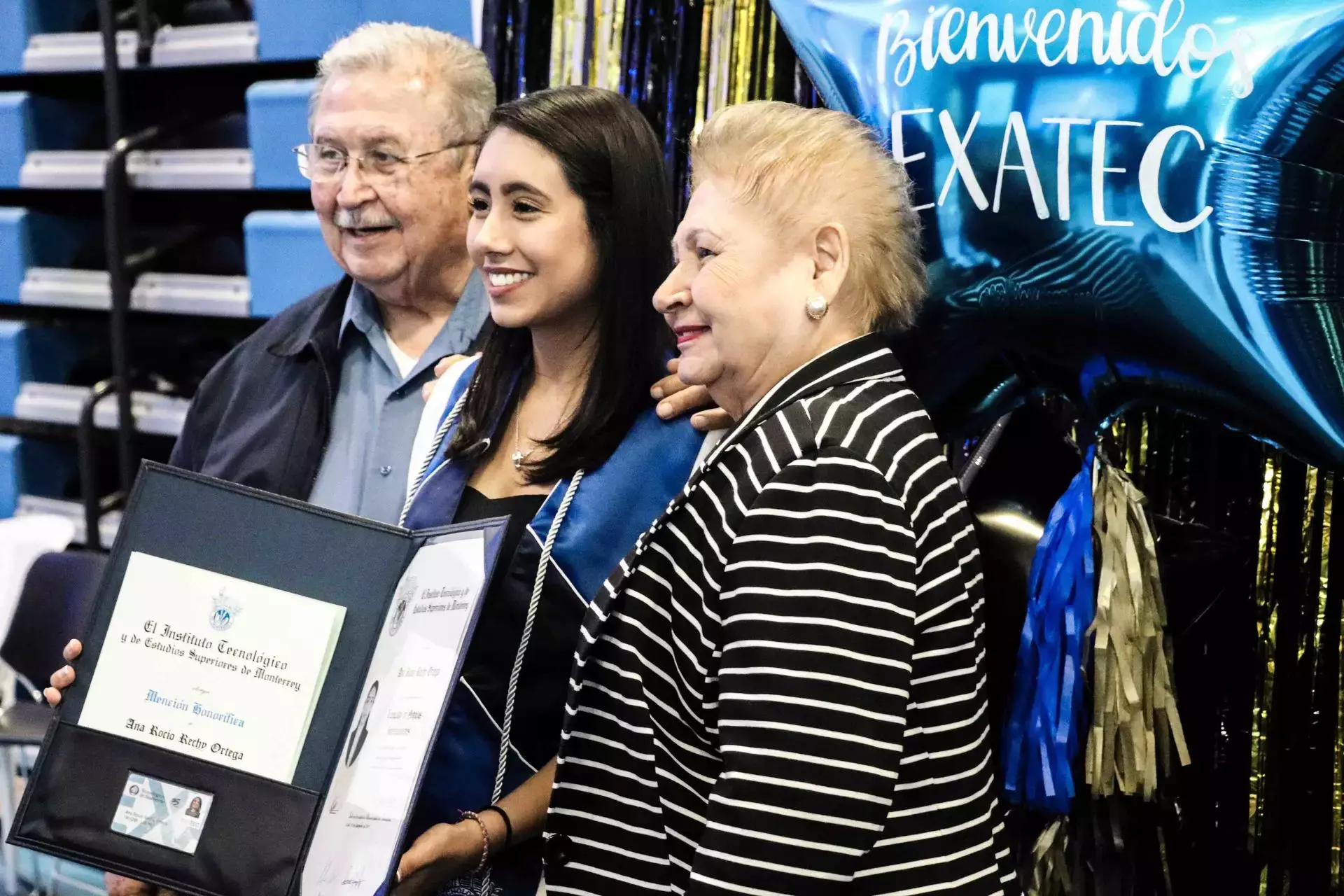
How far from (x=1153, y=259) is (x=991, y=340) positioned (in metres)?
0.21

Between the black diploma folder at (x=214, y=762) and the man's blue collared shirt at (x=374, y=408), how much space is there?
451 millimetres

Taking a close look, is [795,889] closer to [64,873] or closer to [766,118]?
[766,118]

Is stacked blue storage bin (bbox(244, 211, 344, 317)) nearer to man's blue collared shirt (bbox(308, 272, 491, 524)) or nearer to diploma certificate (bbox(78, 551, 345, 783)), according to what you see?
man's blue collared shirt (bbox(308, 272, 491, 524))

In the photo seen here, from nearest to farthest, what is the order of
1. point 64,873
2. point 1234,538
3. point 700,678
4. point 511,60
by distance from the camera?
point 700,678 < point 1234,538 < point 511,60 < point 64,873

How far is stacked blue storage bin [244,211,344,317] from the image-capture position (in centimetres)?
315

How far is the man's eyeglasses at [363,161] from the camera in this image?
6.25 ft

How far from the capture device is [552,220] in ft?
4.91

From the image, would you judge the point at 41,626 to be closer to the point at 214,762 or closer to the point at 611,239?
the point at 214,762

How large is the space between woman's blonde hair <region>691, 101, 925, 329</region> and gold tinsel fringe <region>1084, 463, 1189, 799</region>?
0.39 meters

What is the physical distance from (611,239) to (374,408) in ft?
1.82

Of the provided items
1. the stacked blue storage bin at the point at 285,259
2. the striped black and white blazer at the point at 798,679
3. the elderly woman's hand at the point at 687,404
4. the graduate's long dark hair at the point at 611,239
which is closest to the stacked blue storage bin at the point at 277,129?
the stacked blue storage bin at the point at 285,259

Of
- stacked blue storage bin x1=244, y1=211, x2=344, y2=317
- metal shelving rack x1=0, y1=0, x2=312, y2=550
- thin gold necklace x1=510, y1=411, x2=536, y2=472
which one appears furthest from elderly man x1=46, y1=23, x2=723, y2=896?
metal shelving rack x1=0, y1=0, x2=312, y2=550

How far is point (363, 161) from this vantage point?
75.2 inches

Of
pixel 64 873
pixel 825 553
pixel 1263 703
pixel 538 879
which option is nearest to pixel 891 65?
pixel 825 553
